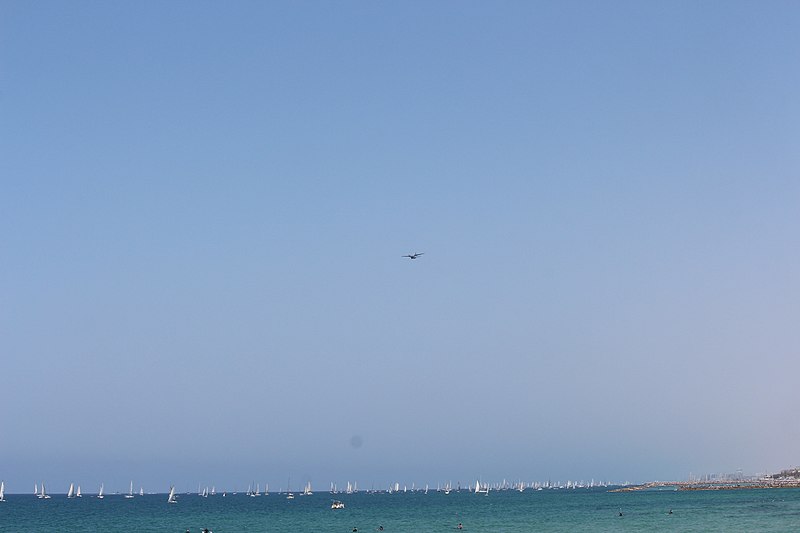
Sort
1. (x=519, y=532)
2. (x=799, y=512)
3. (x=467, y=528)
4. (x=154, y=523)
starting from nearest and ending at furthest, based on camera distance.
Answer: (x=519, y=532), (x=467, y=528), (x=799, y=512), (x=154, y=523)

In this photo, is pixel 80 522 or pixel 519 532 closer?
pixel 519 532

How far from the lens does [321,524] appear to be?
129500mm

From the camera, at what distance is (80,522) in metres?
141

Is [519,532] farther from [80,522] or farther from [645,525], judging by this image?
[80,522]

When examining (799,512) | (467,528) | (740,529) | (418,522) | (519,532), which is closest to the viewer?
(740,529)

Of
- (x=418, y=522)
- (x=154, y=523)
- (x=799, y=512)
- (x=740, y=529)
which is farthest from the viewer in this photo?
(x=154, y=523)

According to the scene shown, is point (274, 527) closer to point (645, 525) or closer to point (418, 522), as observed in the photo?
point (418, 522)

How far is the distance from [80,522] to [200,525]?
954 inches

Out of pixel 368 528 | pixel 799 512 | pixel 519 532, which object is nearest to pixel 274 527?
pixel 368 528

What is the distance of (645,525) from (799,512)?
28432 millimetres

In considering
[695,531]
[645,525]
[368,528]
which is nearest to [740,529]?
[695,531]

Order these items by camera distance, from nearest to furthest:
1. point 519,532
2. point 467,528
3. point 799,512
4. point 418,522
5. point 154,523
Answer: point 519,532
point 467,528
point 799,512
point 418,522
point 154,523

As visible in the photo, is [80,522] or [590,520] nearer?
[590,520]

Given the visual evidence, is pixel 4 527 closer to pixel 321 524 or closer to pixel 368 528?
pixel 321 524
